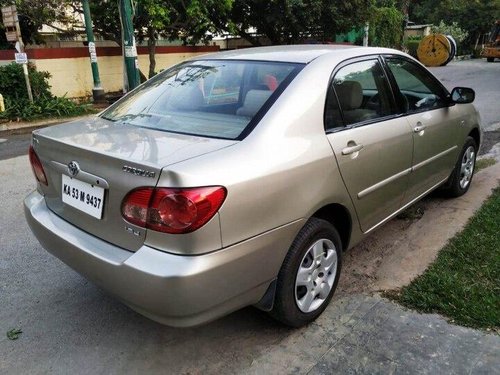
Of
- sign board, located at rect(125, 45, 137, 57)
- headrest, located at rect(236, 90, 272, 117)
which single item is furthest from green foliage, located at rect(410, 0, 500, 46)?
headrest, located at rect(236, 90, 272, 117)

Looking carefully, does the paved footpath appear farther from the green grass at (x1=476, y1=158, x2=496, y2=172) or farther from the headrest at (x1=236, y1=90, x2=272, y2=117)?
the green grass at (x1=476, y1=158, x2=496, y2=172)

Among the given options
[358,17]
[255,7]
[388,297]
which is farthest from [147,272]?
[358,17]

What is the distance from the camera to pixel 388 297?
302 cm

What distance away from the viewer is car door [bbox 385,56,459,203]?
3.55 metres

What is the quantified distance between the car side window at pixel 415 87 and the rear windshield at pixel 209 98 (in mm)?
1140

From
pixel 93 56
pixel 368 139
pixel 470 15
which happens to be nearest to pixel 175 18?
pixel 93 56

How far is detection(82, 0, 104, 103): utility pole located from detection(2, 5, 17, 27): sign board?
6.03 ft

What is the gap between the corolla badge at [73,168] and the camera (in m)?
2.40

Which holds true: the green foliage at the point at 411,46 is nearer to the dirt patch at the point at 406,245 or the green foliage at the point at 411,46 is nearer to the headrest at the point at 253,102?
the dirt patch at the point at 406,245

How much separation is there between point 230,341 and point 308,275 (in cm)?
58

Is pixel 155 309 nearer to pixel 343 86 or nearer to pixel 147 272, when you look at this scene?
pixel 147 272

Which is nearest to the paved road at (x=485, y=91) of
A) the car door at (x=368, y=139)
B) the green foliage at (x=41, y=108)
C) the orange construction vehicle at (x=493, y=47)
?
the car door at (x=368, y=139)

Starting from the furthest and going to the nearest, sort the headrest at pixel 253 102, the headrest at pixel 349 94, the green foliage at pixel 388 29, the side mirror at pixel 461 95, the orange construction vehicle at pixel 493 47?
the orange construction vehicle at pixel 493 47 < the green foliage at pixel 388 29 < the side mirror at pixel 461 95 < the headrest at pixel 349 94 < the headrest at pixel 253 102

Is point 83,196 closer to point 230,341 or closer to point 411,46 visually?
point 230,341
